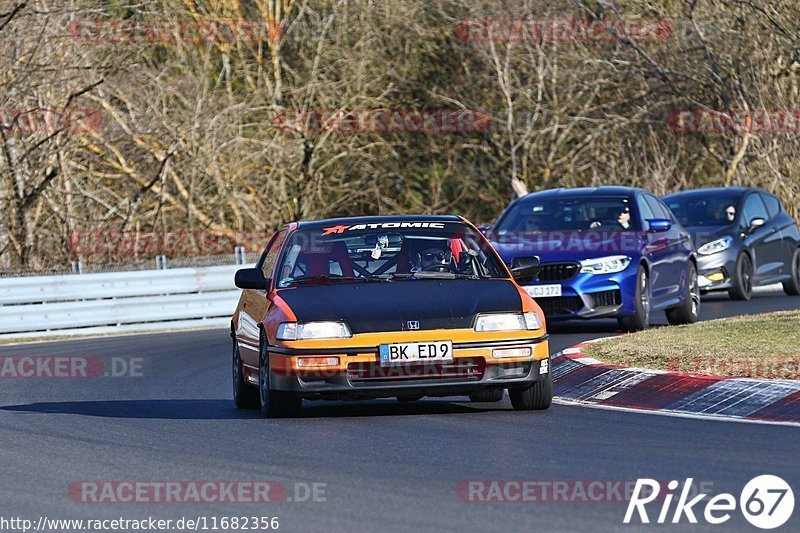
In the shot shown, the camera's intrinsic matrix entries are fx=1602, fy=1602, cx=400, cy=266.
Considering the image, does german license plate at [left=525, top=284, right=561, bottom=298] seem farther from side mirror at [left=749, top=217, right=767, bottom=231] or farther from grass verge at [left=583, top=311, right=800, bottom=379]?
side mirror at [left=749, top=217, right=767, bottom=231]

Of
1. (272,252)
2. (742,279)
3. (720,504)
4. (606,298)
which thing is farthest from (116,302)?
(720,504)

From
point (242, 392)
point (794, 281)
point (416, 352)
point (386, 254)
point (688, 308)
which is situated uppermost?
point (386, 254)

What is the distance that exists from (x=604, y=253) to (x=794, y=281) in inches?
303

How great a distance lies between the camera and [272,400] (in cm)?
1040

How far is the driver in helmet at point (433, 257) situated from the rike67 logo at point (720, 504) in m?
4.06

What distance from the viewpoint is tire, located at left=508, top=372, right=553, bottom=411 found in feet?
33.9

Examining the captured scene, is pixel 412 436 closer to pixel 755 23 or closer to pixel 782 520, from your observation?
pixel 782 520

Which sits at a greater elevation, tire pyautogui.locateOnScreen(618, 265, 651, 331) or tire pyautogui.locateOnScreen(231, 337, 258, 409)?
tire pyautogui.locateOnScreen(231, 337, 258, 409)

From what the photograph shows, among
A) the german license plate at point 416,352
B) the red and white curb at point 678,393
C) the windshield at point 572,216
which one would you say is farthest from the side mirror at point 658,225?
the german license plate at point 416,352

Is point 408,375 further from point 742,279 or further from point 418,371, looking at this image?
point 742,279

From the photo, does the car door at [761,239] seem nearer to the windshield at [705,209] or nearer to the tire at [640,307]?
the windshield at [705,209]

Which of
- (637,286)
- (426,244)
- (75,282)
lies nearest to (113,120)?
(75,282)

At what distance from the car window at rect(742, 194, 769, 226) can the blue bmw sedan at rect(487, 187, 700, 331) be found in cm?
425

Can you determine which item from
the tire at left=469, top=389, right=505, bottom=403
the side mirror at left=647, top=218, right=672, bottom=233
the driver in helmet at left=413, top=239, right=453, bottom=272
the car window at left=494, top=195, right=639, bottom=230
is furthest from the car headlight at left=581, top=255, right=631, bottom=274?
the driver in helmet at left=413, top=239, right=453, bottom=272
